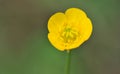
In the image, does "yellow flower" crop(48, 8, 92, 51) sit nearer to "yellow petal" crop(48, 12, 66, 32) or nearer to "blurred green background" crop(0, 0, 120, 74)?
"yellow petal" crop(48, 12, 66, 32)

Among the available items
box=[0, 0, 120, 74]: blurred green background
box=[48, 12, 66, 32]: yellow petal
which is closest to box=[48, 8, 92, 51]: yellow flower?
box=[48, 12, 66, 32]: yellow petal

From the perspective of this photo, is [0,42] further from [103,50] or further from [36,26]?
[103,50]

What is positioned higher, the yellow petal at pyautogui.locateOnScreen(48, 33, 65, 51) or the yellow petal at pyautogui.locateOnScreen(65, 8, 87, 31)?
the yellow petal at pyautogui.locateOnScreen(65, 8, 87, 31)

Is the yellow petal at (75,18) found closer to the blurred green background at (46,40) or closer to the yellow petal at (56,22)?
the yellow petal at (56,22)

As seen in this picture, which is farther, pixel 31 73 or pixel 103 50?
pixel 103 50

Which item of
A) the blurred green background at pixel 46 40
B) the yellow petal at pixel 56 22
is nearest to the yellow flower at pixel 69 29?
the yellow petal at pixel 56 22

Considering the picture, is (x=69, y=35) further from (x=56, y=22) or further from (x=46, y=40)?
(x=46, y=40)

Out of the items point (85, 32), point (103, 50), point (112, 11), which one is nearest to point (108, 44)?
point (103, 50)
